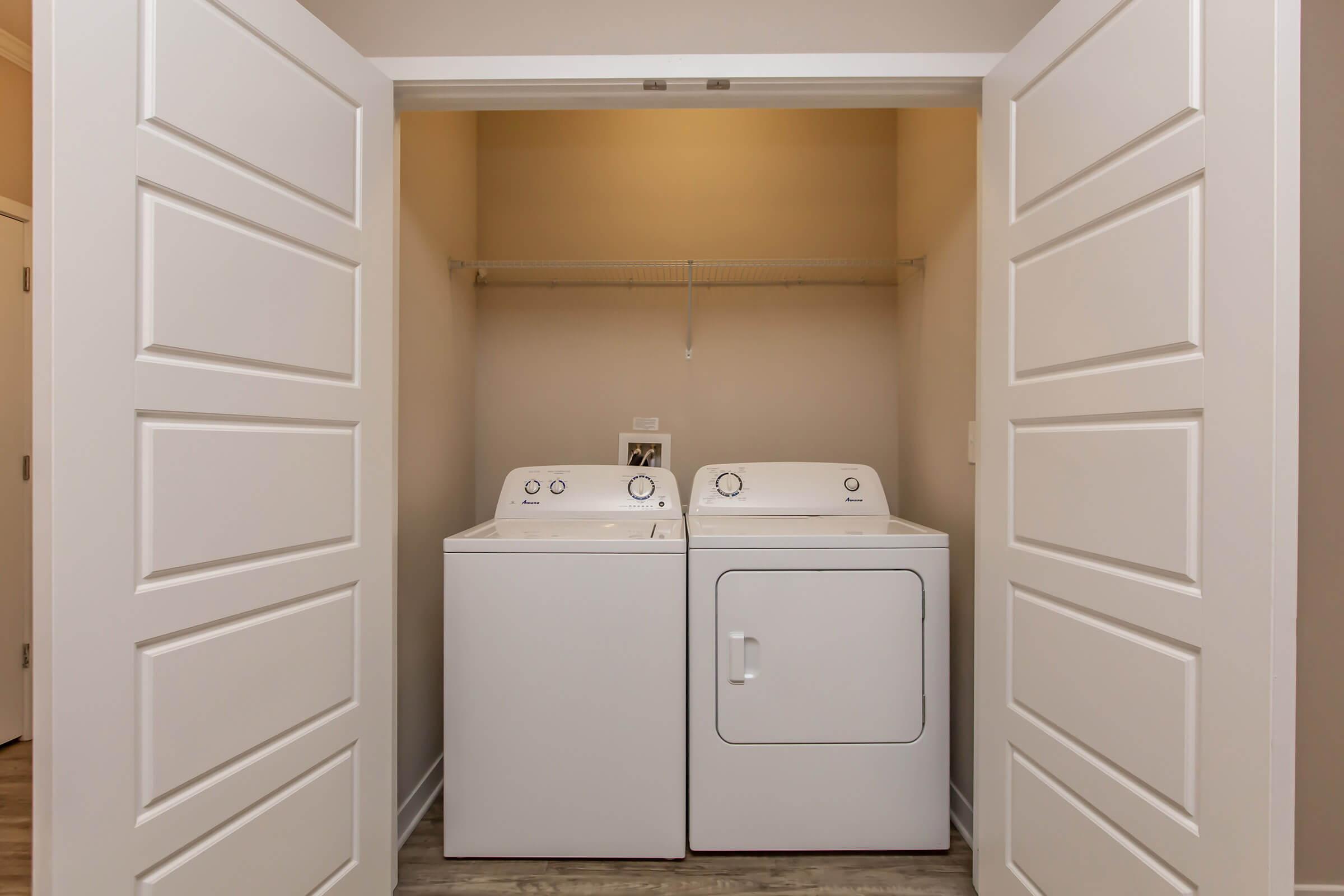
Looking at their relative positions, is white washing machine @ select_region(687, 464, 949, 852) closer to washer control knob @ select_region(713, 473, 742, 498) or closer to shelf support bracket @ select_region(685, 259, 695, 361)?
washer control knob @ select_region(713, 473, 742, 498)

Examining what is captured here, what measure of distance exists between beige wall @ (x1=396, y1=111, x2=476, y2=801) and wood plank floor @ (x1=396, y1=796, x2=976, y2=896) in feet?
0.92

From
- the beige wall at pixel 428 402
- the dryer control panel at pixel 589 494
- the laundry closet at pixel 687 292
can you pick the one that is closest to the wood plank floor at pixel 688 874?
the beige wall at pixel 428 402

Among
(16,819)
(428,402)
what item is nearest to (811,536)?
(428,402)

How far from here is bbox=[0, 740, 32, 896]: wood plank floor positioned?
178 centimetres

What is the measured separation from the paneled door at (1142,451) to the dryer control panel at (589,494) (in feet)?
3.67

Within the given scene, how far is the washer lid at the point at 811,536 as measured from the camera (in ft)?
6.00

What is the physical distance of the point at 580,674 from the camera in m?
1.81

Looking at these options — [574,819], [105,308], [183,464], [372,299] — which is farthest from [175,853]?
[372,299]

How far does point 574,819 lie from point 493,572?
70 centimetres

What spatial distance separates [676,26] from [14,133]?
246 centimetres

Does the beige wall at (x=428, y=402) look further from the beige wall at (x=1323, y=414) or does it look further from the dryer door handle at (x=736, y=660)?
the beige wall at (x=1323, y=414)

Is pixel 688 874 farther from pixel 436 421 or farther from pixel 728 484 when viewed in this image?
pixel 436 421

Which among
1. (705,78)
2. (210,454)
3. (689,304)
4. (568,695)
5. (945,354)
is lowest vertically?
(568,695)

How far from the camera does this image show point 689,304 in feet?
8.95
